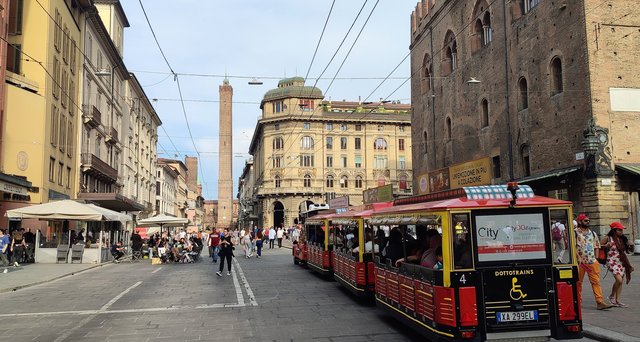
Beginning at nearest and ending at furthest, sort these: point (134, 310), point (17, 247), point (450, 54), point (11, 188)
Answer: point (134, 310)
point (17, 247)
point (11, 188)
point (450, 54)

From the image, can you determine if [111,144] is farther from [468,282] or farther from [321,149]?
[468,282]

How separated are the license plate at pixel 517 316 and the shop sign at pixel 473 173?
686 inches

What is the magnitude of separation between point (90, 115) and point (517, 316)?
119 ft

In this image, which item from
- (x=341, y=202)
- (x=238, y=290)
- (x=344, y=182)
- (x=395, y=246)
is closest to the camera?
(x=395, y=246)

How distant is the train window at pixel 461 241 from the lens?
6809 mm

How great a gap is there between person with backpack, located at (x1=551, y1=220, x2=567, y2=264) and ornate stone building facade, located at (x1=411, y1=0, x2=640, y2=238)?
58.6 feet

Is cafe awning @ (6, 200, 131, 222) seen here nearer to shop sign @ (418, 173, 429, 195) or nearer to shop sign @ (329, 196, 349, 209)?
shop sign @ (329, 196, 349, 209)

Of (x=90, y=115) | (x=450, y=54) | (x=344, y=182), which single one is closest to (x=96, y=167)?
(x=90, y=115)

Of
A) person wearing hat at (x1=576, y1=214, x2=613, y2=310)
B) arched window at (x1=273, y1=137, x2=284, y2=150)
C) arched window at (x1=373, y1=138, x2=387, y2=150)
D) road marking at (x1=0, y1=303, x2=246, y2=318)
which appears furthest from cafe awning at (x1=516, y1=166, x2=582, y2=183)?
arched window at (x1=273, y1=137, x2=284, y2=150)

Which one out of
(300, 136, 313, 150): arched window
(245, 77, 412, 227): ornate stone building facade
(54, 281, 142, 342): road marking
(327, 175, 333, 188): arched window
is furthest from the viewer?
(327, 175, 333, 188): arched window

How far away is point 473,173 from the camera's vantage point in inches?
1027

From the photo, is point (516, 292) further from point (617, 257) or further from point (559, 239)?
point (617, 257)

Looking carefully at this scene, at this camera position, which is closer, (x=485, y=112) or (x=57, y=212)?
(x=57, y=212)

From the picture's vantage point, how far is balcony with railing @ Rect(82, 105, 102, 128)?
3720 centimetres
